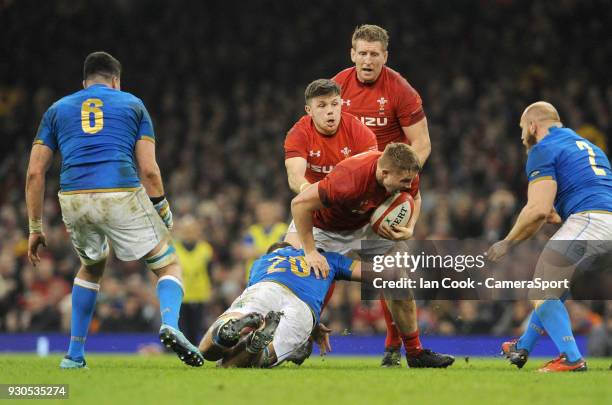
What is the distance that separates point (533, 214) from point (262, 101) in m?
13.0

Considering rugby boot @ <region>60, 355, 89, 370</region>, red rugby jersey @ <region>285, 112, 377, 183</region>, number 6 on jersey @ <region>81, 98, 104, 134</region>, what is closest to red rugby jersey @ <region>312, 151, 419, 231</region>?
red rugby jersey @ <region>285, 112, 377, 183</region>

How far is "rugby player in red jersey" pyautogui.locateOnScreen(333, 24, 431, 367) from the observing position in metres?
9.48

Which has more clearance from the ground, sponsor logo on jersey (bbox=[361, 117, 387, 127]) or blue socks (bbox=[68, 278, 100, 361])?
sponsor logo on jersey (bbox=[361, 117, 387, 127])

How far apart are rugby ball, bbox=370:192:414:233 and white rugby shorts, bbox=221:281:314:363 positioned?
0.92 m

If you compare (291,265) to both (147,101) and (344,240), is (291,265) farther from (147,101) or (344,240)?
(147,101)

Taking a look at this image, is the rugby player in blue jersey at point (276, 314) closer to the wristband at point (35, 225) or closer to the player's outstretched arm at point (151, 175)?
the player's outstretched arm at point (151, 175)

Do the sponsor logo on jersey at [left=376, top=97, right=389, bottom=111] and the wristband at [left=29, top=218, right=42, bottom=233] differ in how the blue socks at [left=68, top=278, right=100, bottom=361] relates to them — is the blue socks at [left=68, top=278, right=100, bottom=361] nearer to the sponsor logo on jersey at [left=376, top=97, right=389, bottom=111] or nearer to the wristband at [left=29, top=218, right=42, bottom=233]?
the wristband at [left=29, top=218, right=42, bottom=233]

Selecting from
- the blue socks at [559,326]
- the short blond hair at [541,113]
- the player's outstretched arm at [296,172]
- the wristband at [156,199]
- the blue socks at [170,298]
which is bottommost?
the blue socks at [559,326]

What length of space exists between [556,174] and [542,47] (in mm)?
12449

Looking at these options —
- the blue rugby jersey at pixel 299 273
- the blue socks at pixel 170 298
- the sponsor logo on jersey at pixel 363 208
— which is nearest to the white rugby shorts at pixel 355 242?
the blue rugby jersey at pixel 299 273

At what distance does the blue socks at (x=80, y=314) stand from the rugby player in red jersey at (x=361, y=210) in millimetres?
1711

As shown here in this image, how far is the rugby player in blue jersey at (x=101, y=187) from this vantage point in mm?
7773

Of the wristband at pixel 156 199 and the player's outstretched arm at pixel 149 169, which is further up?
the player's outstretched arm at pixel 149 169

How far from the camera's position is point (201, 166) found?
19.4 m
